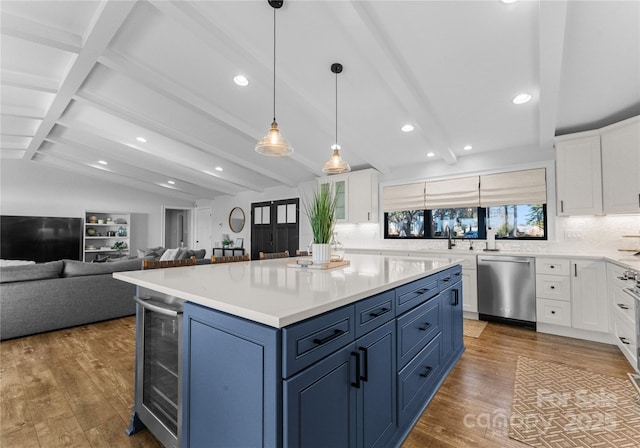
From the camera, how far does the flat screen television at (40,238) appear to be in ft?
21.9

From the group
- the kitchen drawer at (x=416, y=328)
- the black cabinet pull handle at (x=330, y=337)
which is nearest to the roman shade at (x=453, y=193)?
the kitchen drawer at (x=416, y=328)

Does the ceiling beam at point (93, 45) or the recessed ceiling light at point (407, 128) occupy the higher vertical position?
the ceiling beam at point (93, 45)

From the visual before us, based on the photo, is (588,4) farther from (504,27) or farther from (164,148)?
(164,148)

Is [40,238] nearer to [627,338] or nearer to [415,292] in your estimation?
[415,292]

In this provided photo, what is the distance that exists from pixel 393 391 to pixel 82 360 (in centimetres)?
284

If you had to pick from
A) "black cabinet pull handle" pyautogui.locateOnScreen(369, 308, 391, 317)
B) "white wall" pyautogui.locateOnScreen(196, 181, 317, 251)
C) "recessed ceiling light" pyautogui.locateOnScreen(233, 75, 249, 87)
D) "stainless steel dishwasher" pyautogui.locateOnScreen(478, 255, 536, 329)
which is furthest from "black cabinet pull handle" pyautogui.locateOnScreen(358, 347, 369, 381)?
"white wall" pyautogui.locateOnScreen(196, 181, 317, 251)

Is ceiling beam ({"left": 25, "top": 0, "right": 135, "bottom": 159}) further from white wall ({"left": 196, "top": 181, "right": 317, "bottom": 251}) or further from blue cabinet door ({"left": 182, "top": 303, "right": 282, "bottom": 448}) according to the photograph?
white wall ({"left": 196, "top": 181, "right": 317, "bottom": 251})

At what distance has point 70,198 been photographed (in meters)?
7.69

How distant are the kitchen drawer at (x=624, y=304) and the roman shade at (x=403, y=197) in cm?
258

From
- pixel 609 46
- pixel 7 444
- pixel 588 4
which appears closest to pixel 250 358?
pixel 7 444

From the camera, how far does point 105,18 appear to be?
2432 millimetres

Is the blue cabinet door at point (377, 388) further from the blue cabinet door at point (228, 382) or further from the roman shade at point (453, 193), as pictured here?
the roman shade at point (453, 193)

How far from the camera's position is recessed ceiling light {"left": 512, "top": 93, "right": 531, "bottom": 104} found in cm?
292

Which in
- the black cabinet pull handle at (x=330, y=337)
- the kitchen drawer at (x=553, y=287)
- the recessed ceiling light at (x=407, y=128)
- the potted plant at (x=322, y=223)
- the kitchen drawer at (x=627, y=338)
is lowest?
the kitchen drawer at (x=627, y=338)
